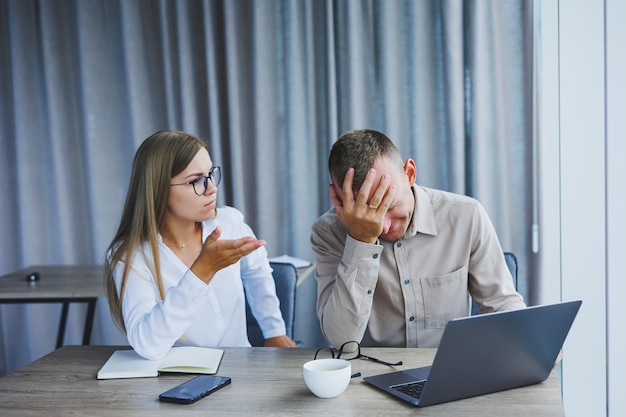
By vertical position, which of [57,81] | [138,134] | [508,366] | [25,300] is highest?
[57,81]

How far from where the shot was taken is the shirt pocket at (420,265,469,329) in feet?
5.78

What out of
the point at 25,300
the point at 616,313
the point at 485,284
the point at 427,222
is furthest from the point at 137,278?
the point at 616,313

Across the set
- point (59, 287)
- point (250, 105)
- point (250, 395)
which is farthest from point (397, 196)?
point (250, 105)

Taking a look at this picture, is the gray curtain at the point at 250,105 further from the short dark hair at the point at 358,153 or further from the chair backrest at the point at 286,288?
the short dark hair at the point at 358,153

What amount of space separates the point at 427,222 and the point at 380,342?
354 millimetres

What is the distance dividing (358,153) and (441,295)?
461mm

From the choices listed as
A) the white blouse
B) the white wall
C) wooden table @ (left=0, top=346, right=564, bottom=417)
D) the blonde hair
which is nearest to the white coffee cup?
wooden table @ (left=0, top=346, right=564, bottom=417)

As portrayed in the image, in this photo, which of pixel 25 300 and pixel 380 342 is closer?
pixel 380 342

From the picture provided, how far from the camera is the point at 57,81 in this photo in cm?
367

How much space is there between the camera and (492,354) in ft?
4.09

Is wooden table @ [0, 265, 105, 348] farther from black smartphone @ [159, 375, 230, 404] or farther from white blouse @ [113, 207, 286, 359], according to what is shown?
black smartphone @ [159, 375, 230, 404]

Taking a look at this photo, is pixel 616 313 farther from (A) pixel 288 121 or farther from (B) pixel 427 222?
(A) pixel 288 121

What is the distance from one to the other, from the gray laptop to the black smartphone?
33 centimetres

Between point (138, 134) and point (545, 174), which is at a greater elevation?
point (138, 134)
